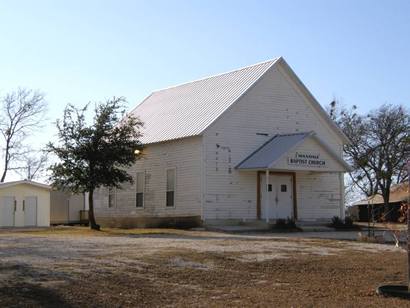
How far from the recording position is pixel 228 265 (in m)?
13.8

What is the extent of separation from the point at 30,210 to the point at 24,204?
0.58 meters

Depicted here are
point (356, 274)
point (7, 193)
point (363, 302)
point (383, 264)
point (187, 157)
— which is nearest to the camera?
point (363, 302)

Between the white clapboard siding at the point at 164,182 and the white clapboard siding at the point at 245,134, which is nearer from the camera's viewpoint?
the white clapboard siding at the point at 245,134

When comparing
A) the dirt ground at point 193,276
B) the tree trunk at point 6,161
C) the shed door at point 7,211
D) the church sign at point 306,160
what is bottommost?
the dirt ground at point 193,276

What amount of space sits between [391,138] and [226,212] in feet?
88.7

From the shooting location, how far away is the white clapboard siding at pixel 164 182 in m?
30.8

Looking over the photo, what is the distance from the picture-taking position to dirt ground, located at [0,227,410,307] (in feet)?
33.2

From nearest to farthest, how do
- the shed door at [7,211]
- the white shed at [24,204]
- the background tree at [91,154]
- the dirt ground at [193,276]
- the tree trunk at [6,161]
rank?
the dirt ground at [193,276] → the background tree at [91,154] → the shed door at [7,211] → the white shed at [24,204] → the tree trunk at [6,161]

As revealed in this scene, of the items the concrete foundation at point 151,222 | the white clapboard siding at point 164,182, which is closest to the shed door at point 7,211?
the concrete foundation at point 151,222

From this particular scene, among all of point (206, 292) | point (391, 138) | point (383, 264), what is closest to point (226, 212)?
point (383, 264)

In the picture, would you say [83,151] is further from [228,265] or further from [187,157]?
[228,265]

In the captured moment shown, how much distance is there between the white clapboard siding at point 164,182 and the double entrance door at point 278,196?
346cm

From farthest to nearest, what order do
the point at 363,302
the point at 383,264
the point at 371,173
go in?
the point at 371,173, the point at 383,264, the point at 363,302

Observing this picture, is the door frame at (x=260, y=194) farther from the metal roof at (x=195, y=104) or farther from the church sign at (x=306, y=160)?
the metal roof at (x=195, y=104)
